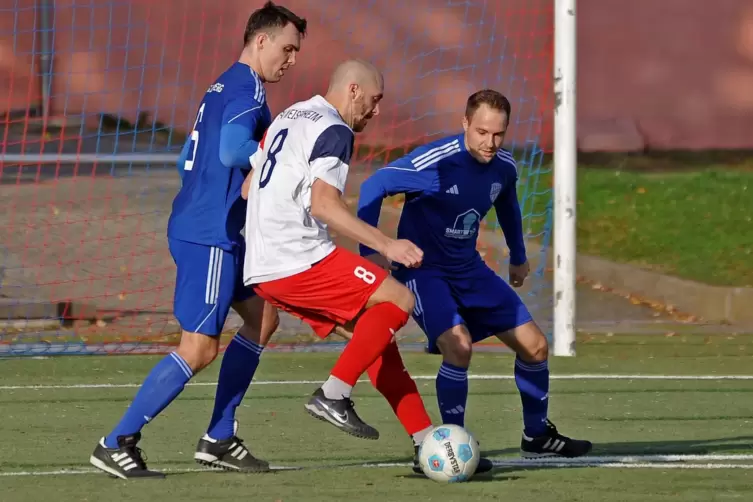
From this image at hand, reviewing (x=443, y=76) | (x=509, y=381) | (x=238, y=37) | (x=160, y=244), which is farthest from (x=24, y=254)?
(x=509, y=381)

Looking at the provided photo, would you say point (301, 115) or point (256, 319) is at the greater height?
point (301, 115)

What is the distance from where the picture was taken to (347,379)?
562 cm

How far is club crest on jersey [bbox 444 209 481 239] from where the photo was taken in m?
6.59

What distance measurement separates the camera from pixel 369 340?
567 centimetres

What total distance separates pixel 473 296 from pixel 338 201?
4.26 ft

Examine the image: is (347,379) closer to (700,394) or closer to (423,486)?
(423,486)

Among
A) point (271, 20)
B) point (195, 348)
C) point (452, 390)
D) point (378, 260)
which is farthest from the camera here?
point (452, 390)

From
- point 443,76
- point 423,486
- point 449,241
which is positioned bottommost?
point 423,486

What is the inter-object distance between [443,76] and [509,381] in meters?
5.21

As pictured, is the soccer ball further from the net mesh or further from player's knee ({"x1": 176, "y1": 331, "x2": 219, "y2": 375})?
the net mesh

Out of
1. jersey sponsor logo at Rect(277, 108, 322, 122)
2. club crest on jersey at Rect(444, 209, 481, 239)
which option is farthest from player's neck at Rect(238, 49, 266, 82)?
club crest on jersey at Rect(444, 209, 481, 239)

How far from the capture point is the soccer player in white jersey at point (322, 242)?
18.3 ft

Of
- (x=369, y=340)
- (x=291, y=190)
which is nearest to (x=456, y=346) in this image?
(x=369, y=340)

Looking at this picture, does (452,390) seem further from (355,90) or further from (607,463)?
(355,90)
